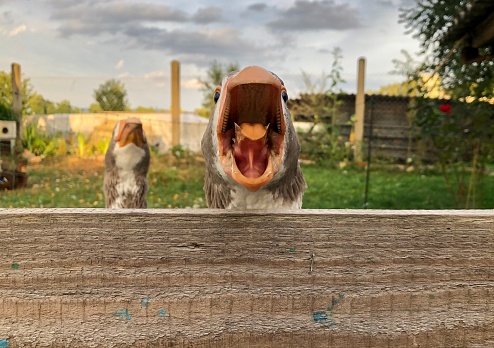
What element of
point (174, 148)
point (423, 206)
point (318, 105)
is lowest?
point (423, 206)

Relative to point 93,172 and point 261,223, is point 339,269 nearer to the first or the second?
point 261,223

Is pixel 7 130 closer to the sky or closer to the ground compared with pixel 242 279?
closer to the sky

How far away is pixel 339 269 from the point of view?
0.80 meters

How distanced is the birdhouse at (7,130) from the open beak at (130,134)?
5133mm

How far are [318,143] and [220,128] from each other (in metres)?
11.1

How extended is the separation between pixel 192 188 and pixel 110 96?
159 inches

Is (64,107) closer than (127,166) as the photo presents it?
No

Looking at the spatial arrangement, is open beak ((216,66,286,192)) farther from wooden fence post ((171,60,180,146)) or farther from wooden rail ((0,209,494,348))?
wooden fence post ((171,60,180,146))

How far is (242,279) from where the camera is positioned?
775 mm

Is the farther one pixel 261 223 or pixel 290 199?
pixel 290 199

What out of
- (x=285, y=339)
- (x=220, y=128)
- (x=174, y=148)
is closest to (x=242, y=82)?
(x=220, y=128)

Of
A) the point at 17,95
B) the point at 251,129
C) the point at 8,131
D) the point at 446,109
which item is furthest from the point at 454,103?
the point at 17,95

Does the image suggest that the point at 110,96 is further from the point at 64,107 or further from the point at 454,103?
the point at 454,103

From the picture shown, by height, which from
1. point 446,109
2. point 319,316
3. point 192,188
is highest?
point 446,109
